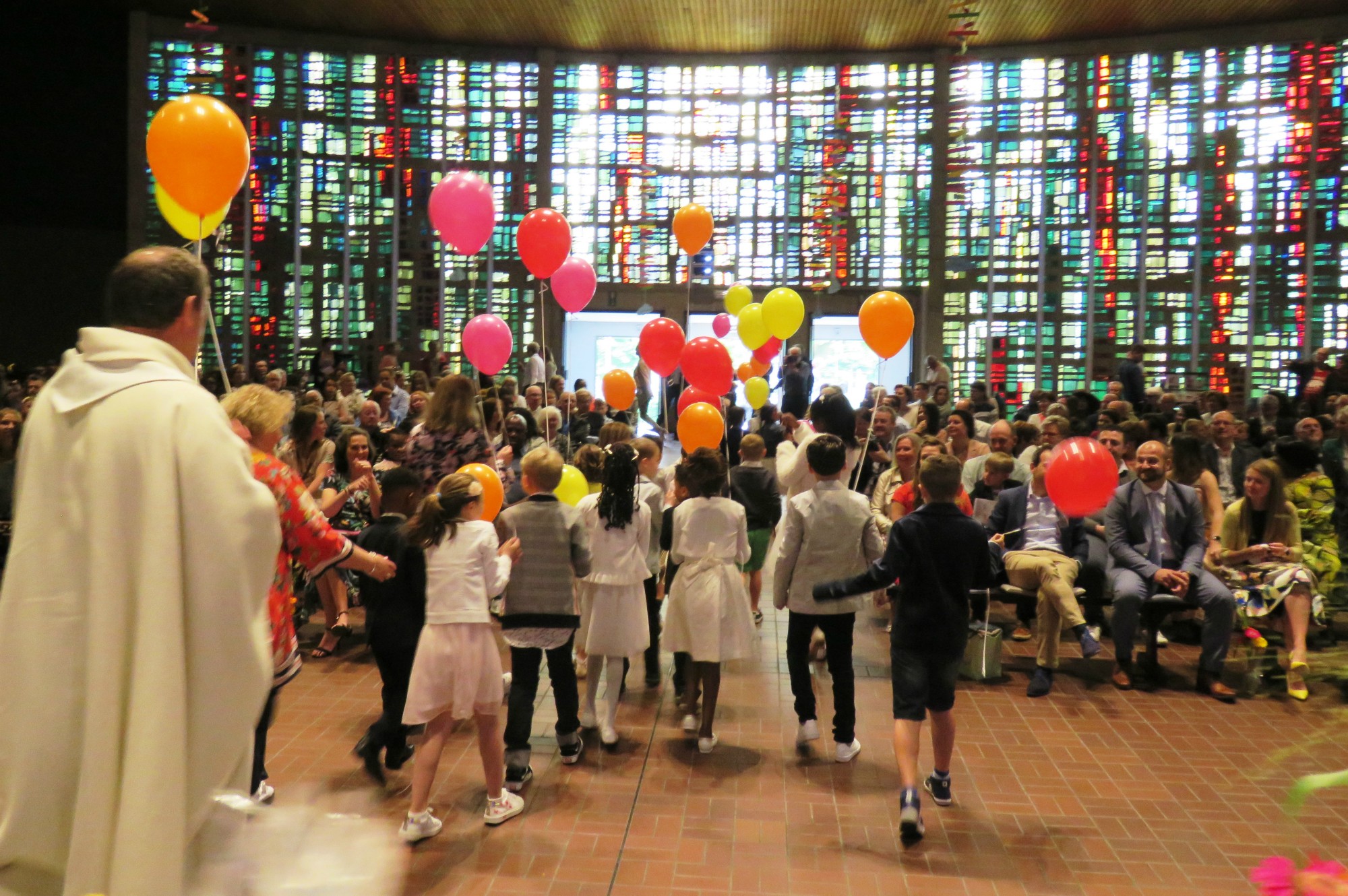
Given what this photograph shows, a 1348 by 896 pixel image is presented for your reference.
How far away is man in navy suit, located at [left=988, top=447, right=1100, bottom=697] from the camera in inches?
254

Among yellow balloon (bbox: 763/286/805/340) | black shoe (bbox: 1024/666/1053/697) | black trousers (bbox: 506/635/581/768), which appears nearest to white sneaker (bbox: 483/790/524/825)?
black trousers (bbox: 506/635/581/768)

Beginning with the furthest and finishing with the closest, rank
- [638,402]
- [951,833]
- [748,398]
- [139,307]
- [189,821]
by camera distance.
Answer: [638,402] < [748,398] < [951,833] < [139,307] < [189,821]

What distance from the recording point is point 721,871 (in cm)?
403

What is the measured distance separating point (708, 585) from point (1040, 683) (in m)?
2.26

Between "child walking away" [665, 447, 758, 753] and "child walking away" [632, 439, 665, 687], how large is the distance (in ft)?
1.33

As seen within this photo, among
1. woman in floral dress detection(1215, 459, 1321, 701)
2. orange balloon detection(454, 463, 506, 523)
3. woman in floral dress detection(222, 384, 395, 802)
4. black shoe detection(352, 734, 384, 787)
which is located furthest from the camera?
woman in floral dress detection(1215, 459, 1321, 701)

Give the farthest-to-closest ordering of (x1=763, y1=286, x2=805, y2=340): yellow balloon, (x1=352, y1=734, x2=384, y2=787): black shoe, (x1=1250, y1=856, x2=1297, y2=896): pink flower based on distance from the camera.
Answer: (x1=763, y1=286, x2=805, y2=340): yellow balloon → (x1=352, y1=734, x2=384, y2=787): black shoe → (x1=1250, y1=856, x2=1297, y2=896): pink flower

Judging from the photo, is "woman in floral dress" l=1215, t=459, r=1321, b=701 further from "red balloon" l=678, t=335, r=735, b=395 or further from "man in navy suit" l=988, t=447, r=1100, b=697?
"red balloon" l=678, t=335, r=735, b=395

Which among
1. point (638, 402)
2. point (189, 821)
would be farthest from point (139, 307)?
point (638, 402)

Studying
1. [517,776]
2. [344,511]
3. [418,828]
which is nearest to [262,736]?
[418,828]

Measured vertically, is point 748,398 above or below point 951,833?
above

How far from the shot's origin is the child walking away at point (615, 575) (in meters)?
5.32

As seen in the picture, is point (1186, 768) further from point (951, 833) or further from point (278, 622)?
point (278, 622)

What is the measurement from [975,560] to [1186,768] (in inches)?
66.8
